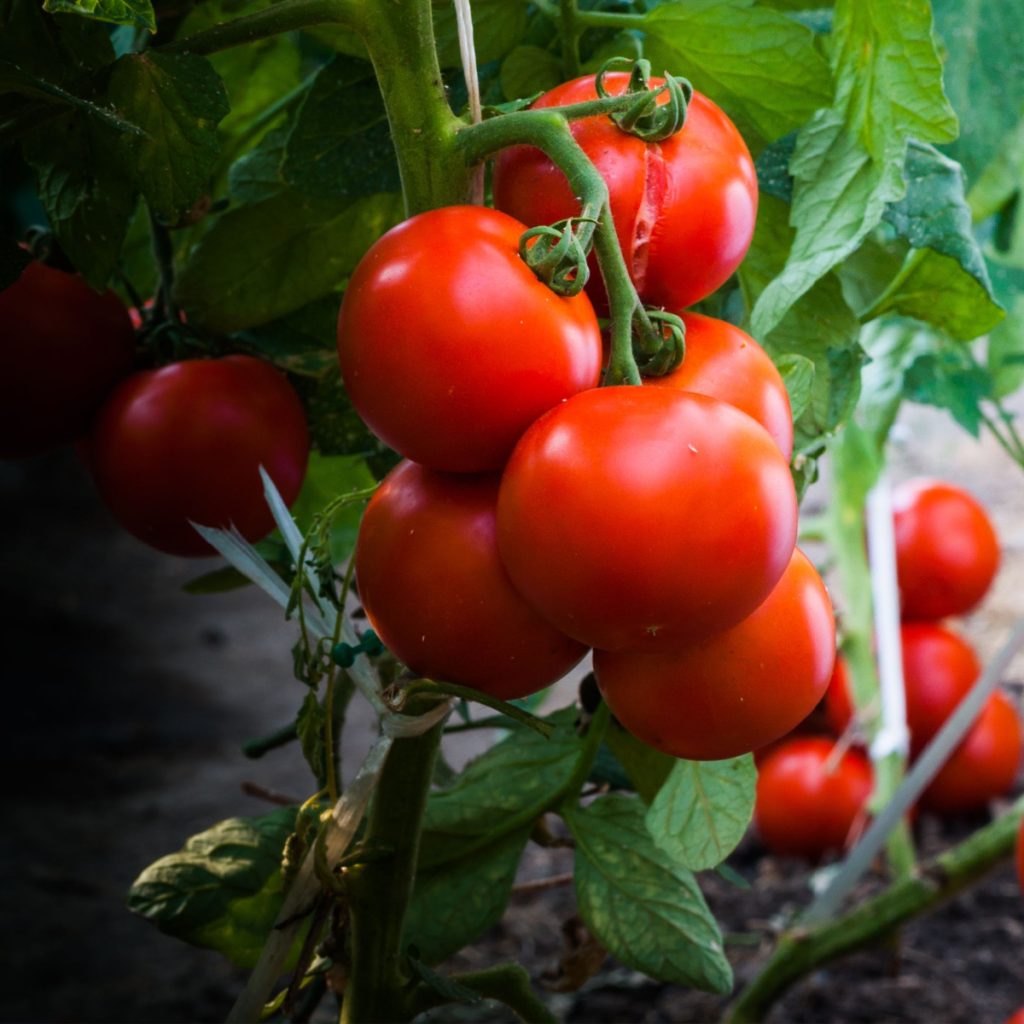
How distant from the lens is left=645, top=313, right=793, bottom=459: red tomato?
35cm

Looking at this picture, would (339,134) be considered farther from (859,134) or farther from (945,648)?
(945,648)

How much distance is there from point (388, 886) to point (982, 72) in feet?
1.40

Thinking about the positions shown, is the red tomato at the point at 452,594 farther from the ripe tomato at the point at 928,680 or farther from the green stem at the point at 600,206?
the ripe tomato at the point at 928,680

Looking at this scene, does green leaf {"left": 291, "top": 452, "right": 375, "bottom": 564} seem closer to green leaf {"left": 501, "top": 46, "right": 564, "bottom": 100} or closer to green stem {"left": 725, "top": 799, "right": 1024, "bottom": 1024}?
green leaf {"left": 501, "top": 46, "right": 564, "bottom": 100}

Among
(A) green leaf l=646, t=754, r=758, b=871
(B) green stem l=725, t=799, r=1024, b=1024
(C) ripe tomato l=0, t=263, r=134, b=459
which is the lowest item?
(B) green stem l=725, t=799, r=1024, b=1024

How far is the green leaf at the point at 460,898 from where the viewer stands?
0.55m

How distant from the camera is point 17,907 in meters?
1.00

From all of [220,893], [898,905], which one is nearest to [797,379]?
[220,893]

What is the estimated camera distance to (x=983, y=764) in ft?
4.02

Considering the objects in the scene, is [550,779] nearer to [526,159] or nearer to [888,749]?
[526,159]

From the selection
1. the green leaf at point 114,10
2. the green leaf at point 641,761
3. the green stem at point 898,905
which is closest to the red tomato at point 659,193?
the green leaf at point 114,10

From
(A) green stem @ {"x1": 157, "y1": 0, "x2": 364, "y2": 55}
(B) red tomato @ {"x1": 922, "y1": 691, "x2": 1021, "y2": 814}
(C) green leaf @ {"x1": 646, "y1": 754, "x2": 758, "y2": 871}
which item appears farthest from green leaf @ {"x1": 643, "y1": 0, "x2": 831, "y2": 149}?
(B) red tomato @ {"x1": 922, "y1": 691, "x2": 1021, "y2": 814}

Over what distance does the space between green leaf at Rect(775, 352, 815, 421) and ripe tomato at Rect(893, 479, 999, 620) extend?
0.84 metres

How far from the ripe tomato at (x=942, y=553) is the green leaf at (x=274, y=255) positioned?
83 cm
